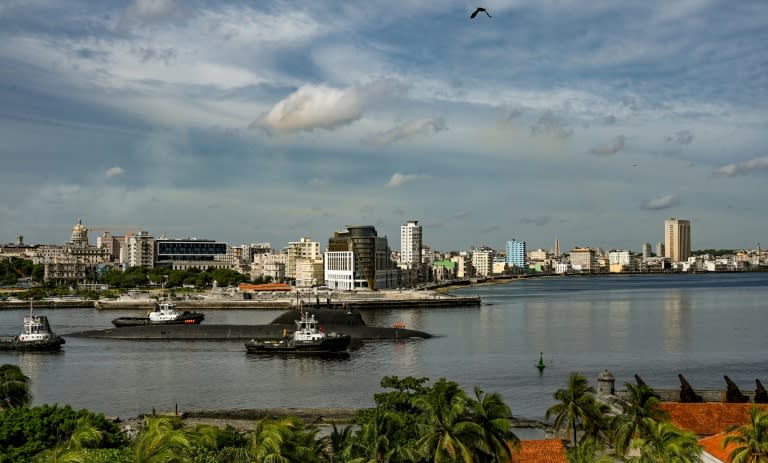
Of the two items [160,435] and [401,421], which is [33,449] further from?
[401,421]

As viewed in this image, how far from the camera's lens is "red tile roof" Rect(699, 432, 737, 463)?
71.5 feet

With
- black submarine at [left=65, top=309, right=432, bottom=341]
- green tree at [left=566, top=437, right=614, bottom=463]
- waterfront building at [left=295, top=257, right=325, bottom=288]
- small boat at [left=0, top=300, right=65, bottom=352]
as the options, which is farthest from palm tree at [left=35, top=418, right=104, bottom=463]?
waterfront building at [left=295, top=257, right=325, bottom=288]

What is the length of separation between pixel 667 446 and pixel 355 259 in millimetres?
150307

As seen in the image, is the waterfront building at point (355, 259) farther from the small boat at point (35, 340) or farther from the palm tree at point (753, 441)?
the palm tree at point (753, 441)

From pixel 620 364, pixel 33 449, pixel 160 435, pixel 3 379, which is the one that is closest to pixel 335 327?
pixel 620 364

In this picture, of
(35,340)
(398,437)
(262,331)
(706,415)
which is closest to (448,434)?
(398,437)

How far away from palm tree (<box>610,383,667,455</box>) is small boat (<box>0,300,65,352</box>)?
190 ft

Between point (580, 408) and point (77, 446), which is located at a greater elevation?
point (77, 446)

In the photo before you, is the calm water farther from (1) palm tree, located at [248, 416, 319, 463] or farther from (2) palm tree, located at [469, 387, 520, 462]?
(1) palm tree, located at [248, 416, 319, 463]

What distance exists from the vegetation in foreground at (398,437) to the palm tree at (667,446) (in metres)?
0.03

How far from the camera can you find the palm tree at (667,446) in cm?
1870

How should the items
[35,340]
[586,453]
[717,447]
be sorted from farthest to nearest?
[35,340]
[717,447]
[586,453]

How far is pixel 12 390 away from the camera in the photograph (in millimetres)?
28828

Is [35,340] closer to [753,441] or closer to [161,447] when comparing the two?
[161,447]
